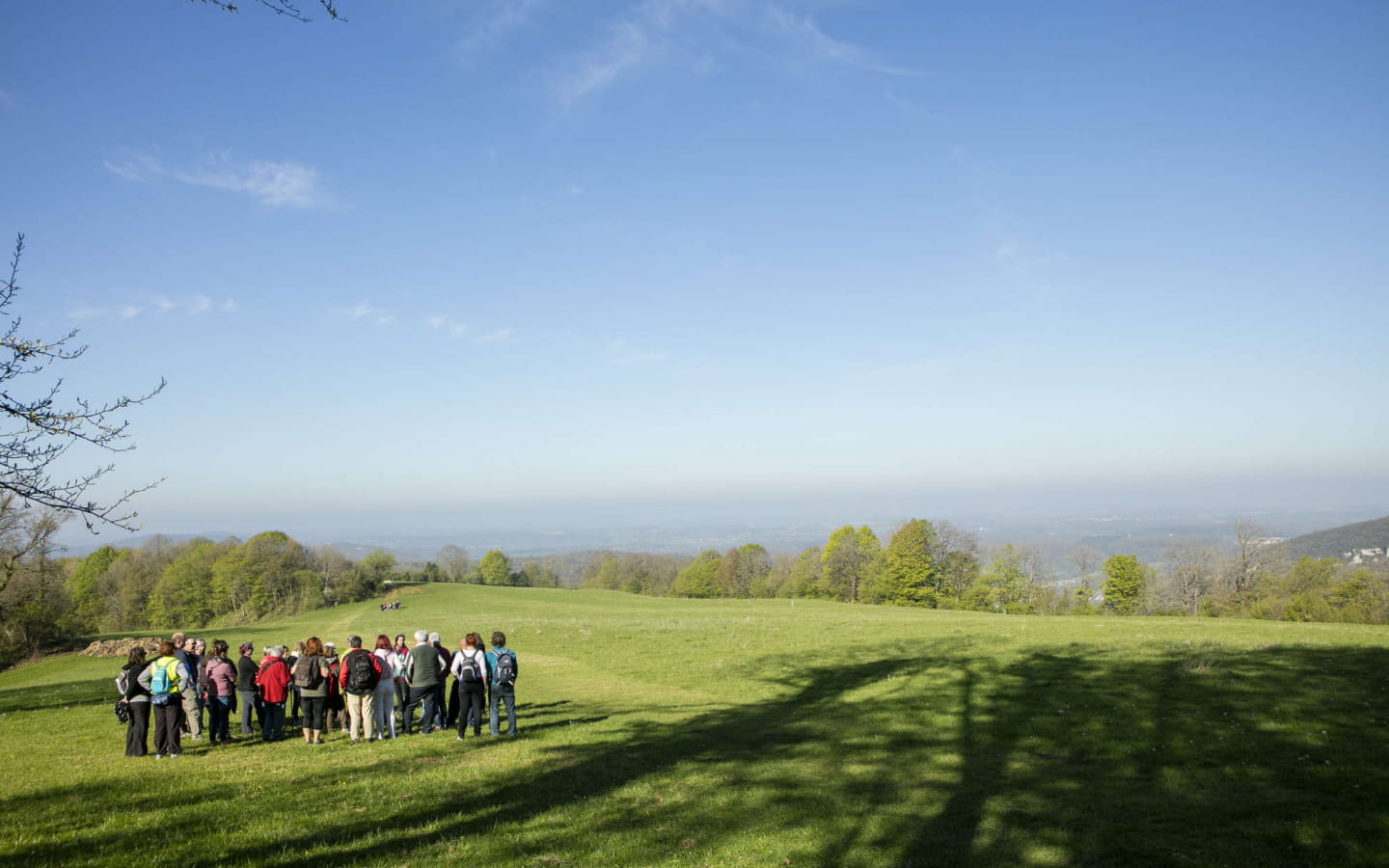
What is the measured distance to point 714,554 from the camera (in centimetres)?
11869

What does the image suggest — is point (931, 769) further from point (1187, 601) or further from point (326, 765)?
point (1187, 601)

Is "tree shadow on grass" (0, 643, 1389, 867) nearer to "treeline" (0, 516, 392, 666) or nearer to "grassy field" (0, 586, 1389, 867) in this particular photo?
"grassy field" (0, 586, 1389, 867)

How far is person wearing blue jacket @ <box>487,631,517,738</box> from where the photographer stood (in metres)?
14.6

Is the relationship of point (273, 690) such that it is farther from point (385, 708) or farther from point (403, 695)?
point (403, 695)

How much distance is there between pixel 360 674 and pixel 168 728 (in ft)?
11.5

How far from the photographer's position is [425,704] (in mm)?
16016

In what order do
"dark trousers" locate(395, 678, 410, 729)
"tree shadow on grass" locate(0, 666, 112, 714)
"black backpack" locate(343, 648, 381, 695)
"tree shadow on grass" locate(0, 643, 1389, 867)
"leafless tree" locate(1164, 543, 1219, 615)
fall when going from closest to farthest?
"tree shadow on grass" locate(0, 643, 1389, 867)
"black backpack" locate(343, 648, 381, 695)
"dark trousers" locate(395, 678, 410, 729)
"tree shadow on grass" locate(0, 666, 112, 714)
"leafless tree" locate(1164, 543, 1219, 615)

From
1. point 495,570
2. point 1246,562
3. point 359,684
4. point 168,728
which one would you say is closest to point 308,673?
point 359,684

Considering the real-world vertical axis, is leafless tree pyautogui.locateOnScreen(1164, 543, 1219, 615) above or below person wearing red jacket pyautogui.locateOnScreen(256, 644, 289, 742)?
below

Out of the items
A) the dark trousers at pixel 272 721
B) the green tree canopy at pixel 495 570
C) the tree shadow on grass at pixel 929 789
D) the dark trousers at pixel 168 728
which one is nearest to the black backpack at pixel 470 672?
the tree shadow on grass at pixel 929 789

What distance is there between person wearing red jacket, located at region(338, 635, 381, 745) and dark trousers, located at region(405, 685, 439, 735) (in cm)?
89

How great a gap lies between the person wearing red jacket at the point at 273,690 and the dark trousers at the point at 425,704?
2.71 m

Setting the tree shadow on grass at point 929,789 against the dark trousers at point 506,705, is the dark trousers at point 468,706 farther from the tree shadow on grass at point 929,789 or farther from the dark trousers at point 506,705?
the tree shadow on grass at point 929,789

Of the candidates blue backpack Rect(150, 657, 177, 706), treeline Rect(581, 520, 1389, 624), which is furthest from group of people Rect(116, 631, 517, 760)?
treeline Rect(581, 520, 1389, 624)
